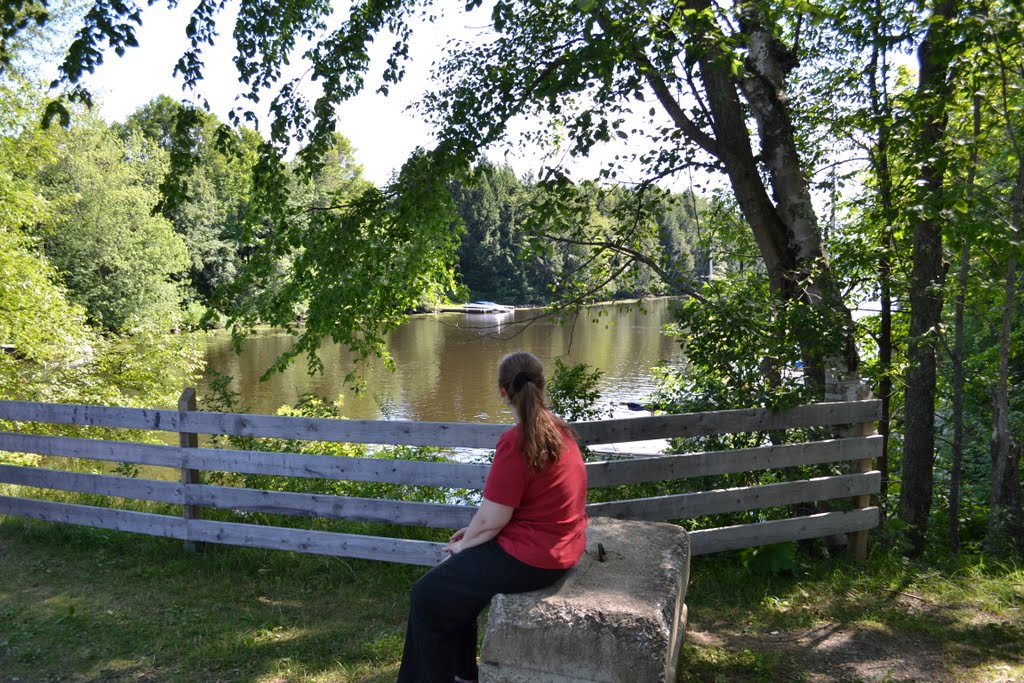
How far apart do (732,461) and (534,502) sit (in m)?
2.66

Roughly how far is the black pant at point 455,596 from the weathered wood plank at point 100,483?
3.35 m

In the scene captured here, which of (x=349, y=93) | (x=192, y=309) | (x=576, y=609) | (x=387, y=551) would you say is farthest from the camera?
(x=192, y=309)

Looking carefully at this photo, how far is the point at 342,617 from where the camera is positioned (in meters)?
5.16

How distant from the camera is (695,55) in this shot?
5.72 m

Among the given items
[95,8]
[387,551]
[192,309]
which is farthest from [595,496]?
[192,309]

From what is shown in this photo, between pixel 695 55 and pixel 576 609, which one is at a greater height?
pixel 695 55

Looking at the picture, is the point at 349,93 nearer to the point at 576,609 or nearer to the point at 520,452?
the point at 520,452

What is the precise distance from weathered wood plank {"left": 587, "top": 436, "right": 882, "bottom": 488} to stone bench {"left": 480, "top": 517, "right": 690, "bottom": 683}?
5.49ft

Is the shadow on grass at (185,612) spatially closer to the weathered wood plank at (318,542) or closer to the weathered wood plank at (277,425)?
the weathered wood plank at (318,542)

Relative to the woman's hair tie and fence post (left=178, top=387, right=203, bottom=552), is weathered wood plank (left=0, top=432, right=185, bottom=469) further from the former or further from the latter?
the woman's hair tie

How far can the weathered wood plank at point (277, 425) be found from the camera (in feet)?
17.4

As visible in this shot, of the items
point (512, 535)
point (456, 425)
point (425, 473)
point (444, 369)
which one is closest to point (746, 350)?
point (456, 425)

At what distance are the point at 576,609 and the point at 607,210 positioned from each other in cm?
584

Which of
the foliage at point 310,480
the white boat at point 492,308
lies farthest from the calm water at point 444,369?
the white boat at point 492,308
